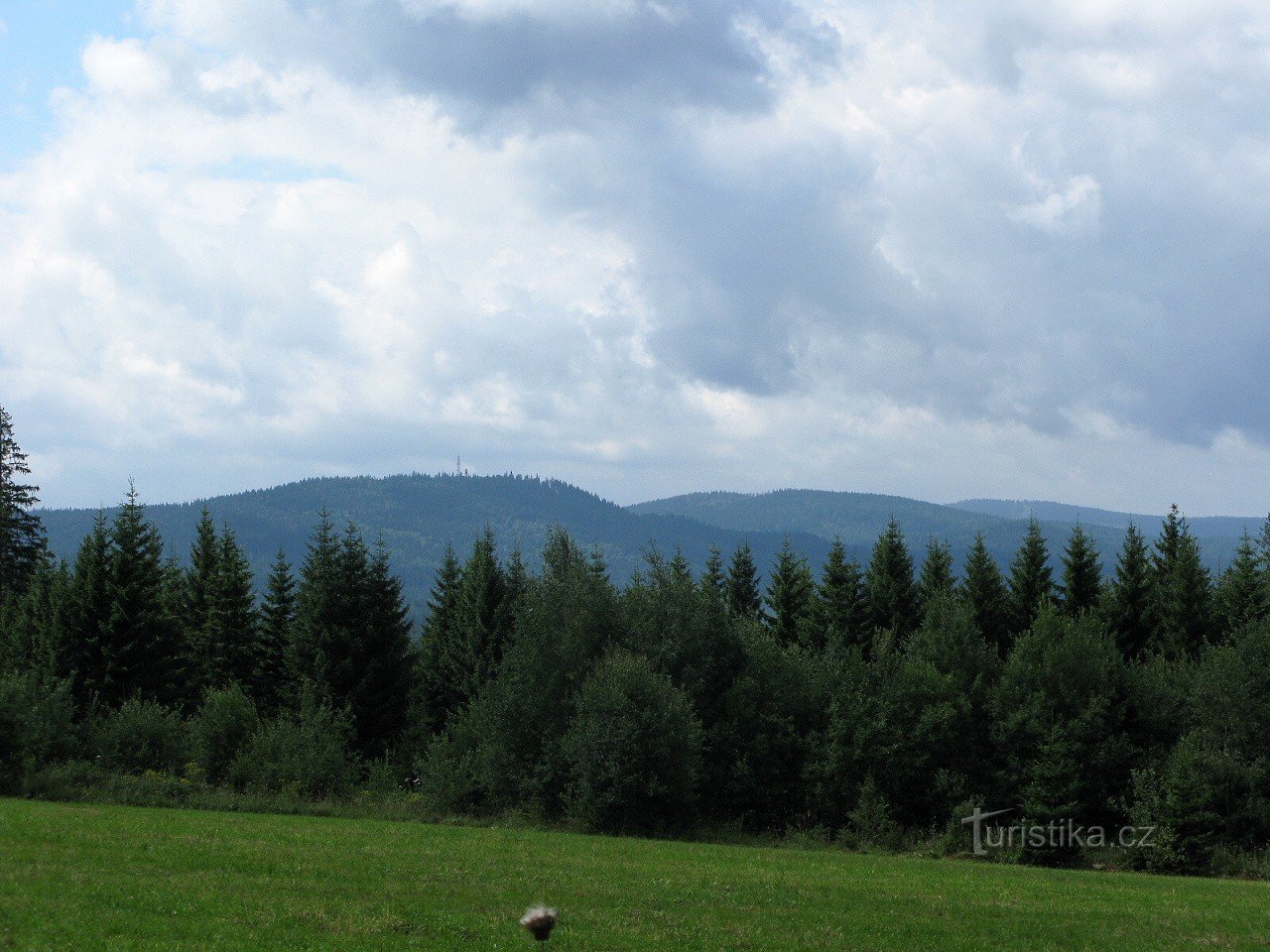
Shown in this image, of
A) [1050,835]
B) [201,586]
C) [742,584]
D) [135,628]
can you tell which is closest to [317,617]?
[135,628]

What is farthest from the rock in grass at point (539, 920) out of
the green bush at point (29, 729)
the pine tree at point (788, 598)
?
the pine tree at point (788, 598)

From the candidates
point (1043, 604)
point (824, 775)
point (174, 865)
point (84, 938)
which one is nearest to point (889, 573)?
point (1043, 604)

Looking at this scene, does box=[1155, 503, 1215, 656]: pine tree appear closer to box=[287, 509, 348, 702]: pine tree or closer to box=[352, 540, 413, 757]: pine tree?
box=[352, 540, 413, 757]: pine tree

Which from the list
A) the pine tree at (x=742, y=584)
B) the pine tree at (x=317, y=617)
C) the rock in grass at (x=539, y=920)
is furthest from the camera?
the pine tree at (x=742, y=584)

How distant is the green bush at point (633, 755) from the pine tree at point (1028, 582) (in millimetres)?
36284

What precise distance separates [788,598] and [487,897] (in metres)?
56.5

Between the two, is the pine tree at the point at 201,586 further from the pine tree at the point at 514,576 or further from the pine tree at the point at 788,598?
the pine tree at the point at 788,598

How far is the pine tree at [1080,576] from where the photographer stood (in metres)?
68.6

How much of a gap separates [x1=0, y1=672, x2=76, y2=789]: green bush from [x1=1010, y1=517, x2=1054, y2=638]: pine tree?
54.9m

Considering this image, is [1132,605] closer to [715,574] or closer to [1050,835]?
[1050,835]

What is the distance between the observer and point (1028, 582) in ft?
227

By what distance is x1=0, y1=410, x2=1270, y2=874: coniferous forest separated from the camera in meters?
38.8

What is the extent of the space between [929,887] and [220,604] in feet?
170

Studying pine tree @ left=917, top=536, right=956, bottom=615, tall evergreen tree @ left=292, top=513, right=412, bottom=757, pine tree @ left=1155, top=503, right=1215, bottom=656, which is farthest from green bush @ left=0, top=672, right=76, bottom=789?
pine tree @ left=1155, top=503, right=1215, bottom=656
